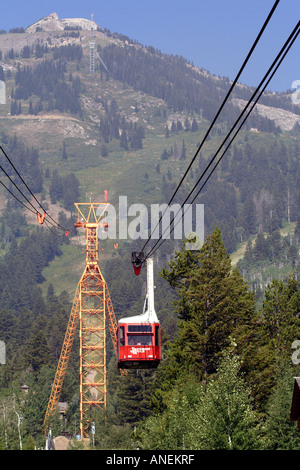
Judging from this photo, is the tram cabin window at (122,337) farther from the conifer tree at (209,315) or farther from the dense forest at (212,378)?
the conifer tree at (209,315)

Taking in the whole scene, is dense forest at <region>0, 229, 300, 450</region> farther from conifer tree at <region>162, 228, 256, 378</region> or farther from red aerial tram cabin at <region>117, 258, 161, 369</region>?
red aerial tram cabin at <region>117, 258, 161, 369</region>

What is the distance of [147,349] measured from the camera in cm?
4662

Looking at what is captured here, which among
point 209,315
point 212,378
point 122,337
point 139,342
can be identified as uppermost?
point 209,315

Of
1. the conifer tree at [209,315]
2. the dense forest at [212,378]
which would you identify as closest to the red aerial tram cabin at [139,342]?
the dense forest at [212,378]

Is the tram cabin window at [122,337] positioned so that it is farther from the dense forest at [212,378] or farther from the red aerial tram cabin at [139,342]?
the dense forest at [212,378]

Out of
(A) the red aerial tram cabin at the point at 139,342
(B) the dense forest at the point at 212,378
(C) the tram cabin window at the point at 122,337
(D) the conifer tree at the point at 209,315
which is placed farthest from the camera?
(D) the conifer tree at the point at 209,315

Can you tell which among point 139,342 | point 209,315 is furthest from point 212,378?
point 139,342

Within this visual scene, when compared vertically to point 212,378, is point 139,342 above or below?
above

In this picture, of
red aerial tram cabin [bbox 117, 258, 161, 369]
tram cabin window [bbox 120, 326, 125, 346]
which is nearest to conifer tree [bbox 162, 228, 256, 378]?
red aerial tram cabin [bbox 117, 258, 161, 369]

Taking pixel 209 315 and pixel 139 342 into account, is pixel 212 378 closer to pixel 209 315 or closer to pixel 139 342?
pixel 209 315

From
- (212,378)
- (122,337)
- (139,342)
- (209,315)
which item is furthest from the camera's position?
(209,315)

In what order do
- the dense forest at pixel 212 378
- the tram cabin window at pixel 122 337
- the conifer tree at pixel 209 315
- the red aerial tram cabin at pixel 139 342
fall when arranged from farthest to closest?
the conifer tree at pixel 209 315 < the tram cabin window at pixel 122 337 < the red aerial tram cabin at pixel 139 342 < the dense forest at pixel 212 378

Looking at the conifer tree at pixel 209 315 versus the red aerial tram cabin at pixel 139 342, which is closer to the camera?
the red aerial tram cabin at pixel 139 342
